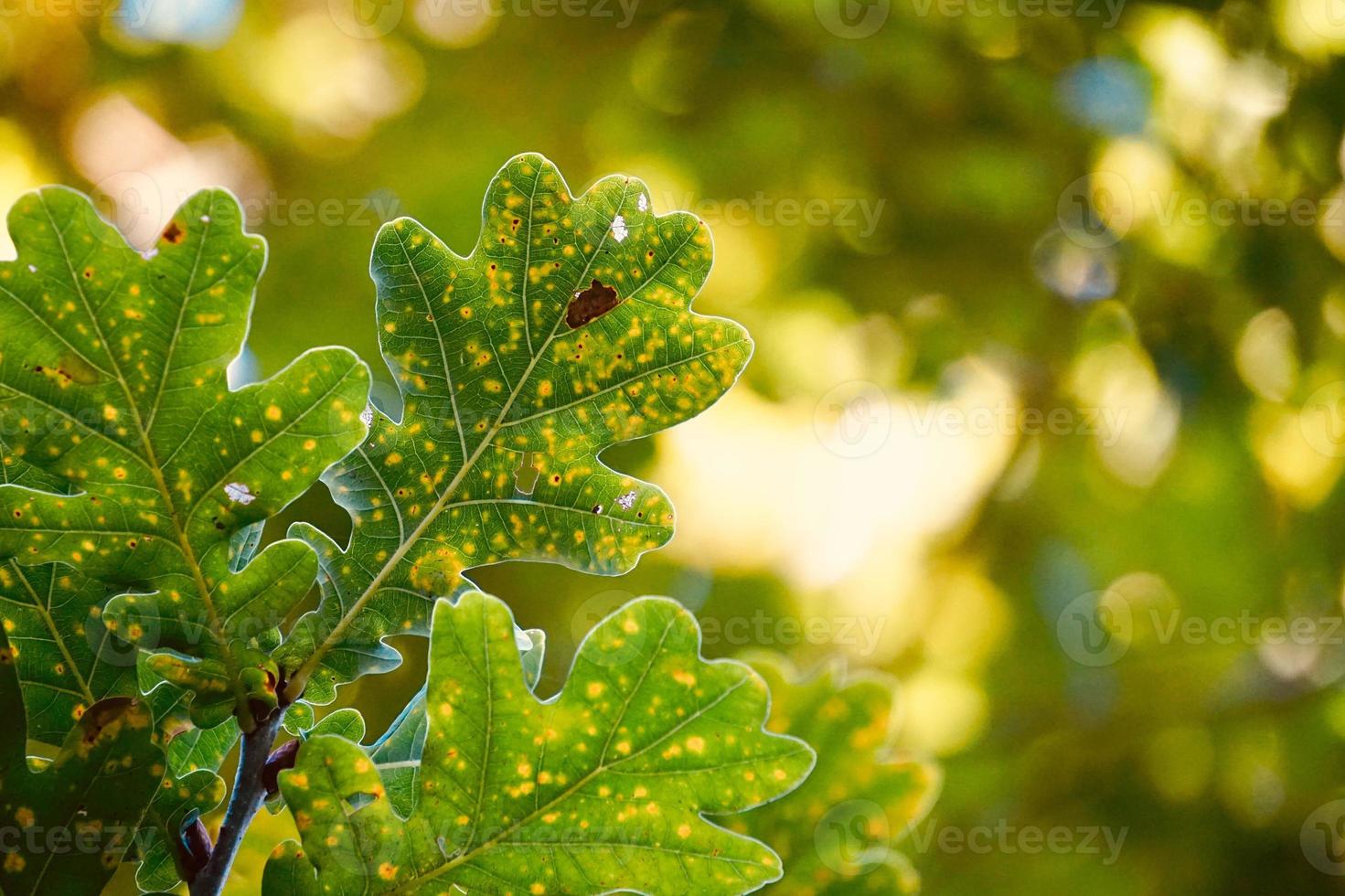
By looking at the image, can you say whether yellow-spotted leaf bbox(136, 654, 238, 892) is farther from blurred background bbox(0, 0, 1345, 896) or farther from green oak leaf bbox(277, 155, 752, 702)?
blurred background bbox(0, 0, 1345, 896)

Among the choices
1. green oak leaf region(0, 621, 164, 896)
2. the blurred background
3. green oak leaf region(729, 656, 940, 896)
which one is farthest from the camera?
the blurred background

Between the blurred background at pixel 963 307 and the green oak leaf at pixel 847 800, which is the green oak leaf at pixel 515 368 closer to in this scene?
the green oak leaf at pixel 847 800

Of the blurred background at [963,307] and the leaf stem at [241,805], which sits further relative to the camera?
the blurred background at [963,307]

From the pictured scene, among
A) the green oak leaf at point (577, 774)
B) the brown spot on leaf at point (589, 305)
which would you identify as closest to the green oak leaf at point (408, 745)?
the green oak leaf at point (577, 774)

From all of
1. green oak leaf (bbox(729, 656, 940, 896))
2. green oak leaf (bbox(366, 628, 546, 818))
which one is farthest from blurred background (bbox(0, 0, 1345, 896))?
green oak leaf (bbox(366, 628, 546, 818))

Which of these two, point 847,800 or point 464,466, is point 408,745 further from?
point 847,800

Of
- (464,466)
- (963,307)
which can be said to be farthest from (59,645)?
(963,307)
